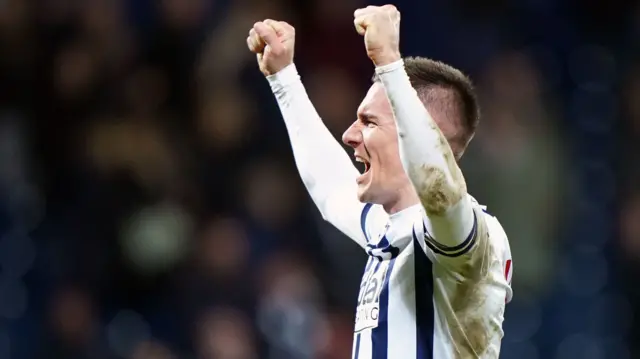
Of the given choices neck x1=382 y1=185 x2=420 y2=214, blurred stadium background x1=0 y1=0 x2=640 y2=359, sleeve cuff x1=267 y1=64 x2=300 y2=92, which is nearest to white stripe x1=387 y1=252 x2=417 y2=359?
neck x1=382 y1=185 x2=420 y2=214

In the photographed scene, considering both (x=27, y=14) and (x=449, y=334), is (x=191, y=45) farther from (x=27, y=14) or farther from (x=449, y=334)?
(x=449, y=334)

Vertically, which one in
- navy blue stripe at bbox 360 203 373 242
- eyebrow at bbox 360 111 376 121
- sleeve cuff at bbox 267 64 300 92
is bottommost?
navy blue stripe at bbox 360 203 373 242

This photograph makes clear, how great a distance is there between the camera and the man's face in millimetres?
2652

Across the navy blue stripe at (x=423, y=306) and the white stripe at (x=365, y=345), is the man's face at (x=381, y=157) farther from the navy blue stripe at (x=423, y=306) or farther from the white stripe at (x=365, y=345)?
the white stripe at (x=365, y=345)

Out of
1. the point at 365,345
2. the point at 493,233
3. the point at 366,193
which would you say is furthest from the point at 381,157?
the point at 365,345

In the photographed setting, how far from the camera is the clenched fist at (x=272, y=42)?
306cm

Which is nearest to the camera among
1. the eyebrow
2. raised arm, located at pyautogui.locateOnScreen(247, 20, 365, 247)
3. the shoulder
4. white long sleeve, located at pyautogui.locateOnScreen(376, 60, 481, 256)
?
white long sleeve, located at pyautogui.locateOnScreen(376, 60, 481, 256)

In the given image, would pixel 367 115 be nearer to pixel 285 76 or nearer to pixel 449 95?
pixel 449 95

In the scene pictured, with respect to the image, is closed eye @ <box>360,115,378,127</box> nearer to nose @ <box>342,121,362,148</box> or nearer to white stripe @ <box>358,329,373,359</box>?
nose @ <box>342,121,362,148</box>

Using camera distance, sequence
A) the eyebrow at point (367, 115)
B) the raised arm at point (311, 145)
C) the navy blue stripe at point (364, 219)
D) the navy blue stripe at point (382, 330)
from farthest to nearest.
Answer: the raised arm at point (311, 145), the navy blue stripe at point (364, 219), the eyebrow at point (367, 115), the navy blue stripe at point (382, 330)

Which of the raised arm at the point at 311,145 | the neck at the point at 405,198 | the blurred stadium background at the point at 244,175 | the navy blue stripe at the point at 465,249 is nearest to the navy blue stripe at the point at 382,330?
the neck at the point at 405,198

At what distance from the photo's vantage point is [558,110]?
551cm

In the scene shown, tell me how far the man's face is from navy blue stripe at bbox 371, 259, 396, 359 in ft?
0.58

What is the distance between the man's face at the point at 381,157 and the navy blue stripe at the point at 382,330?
0.18 metres
